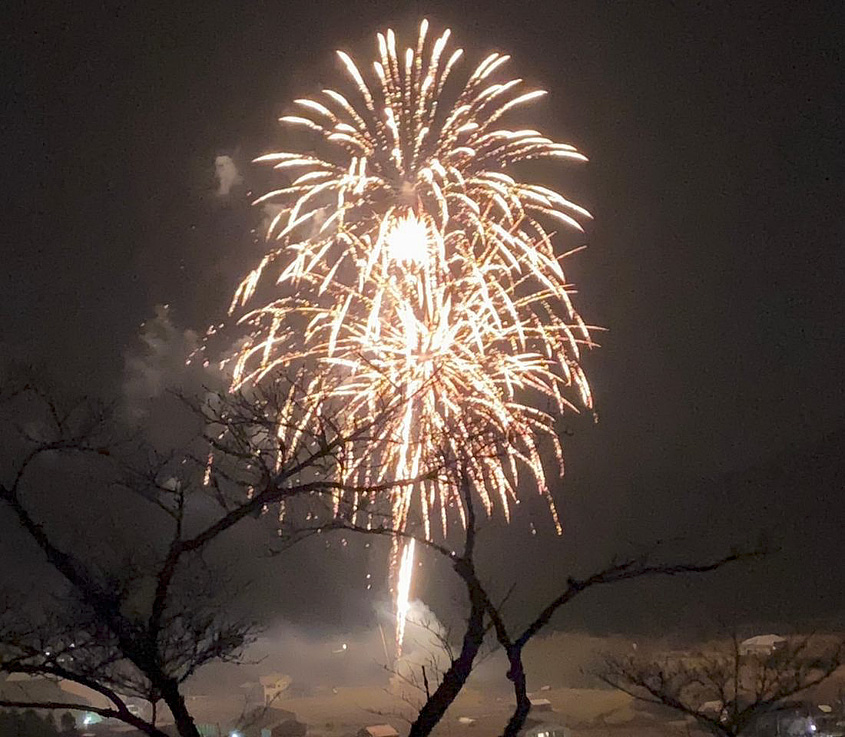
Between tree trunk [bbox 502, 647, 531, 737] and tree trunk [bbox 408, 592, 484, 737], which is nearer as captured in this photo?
tree trunk [bbox 408, 592, 484, 737]

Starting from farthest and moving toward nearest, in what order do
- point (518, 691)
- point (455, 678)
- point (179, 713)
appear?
point (518, 691) < point (455, 678) < point (179, 713)

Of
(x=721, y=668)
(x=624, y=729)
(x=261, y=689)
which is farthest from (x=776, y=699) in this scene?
(x=261, y=689)

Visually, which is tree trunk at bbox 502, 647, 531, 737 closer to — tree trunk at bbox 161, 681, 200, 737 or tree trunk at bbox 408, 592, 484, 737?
tree trunk at bbox 408, 592, 484, 737

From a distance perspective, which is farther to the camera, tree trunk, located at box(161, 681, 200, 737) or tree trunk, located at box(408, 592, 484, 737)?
tree trunk, located at box(408, 592, 484, 737)

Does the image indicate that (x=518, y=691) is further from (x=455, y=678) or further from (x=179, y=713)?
(x=179, y=713)

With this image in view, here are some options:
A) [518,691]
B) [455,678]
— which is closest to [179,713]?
[455,678]

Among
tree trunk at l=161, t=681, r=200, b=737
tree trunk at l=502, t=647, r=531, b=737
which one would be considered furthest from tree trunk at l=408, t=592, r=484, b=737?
tree trunk at l=161, t=681, r=200, b=737

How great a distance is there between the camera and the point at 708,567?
7.76 metres

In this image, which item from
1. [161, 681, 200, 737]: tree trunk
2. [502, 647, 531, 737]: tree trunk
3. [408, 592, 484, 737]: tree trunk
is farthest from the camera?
[502, 647, 531, 737]: tree trunk

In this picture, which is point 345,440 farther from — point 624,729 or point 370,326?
point 624,729

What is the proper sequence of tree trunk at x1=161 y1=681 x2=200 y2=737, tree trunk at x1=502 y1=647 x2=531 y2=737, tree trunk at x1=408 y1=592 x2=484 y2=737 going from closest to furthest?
tree trunk at x1=161 y1=681 x2=200 y2=737, tree trunk at x1=408 y1=592 x2=484 y2=737, tree trunk at x1=502 y1=647 x2=531 y2=737

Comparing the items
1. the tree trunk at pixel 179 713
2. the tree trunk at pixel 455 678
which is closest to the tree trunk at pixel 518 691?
the tree trunk at pixel 455 678

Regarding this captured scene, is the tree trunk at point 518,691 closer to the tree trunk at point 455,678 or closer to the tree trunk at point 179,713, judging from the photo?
the tree trunk at point 455,678

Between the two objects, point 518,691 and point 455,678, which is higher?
point 455,678
